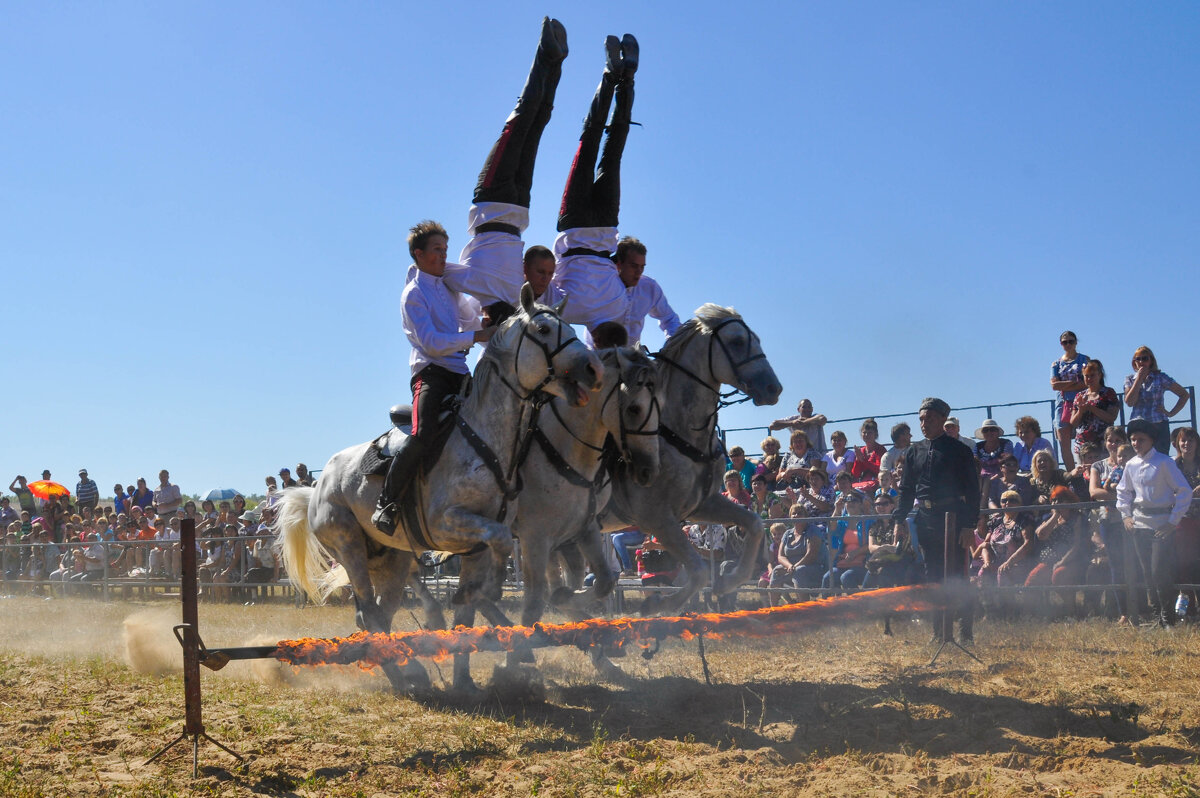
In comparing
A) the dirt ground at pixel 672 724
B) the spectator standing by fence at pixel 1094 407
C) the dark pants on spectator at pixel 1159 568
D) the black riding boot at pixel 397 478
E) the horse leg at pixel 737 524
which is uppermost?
the spectator standing by fence at pixel 1094 407

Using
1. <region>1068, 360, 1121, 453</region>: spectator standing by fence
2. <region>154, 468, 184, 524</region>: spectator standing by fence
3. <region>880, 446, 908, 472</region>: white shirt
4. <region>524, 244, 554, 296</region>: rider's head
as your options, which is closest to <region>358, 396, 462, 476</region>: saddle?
<region>524, 244, 554, 296</region>: rider's head

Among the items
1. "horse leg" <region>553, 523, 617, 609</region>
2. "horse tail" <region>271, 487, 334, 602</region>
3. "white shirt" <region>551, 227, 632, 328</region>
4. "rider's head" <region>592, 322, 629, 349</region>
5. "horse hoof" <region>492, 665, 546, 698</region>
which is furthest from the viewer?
"horse tail" <region>271, 487, 334, 602</region>

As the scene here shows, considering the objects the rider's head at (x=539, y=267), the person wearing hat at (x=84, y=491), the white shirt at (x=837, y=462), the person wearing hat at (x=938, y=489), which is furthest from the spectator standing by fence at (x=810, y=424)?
the person wearing hat at (x=84, y=491)

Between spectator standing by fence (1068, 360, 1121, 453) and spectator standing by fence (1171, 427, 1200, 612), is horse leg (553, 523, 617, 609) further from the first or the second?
spectator standing by fence (1068, 360, 1121, 453)

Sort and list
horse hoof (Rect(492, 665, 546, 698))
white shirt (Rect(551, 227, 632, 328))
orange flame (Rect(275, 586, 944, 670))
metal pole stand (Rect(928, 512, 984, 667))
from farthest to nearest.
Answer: white shirt (Rect(551, 227, 632, 328))
metal pole stand (Rect(928, 512, 984, 667))
horse hoof (Rect(492, 665, 546, 698))
orange flame (Rect(275, 586, 944, 670))

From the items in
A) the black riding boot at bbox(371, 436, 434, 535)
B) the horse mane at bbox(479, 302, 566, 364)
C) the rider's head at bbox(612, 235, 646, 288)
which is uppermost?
the rider's head at bbox(612, 235, 646, 288)

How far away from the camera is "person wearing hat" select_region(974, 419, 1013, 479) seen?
1104cm

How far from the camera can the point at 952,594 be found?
7.25 metres

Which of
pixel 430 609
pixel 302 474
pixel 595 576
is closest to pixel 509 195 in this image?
pixel 595 576

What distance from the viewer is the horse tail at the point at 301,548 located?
29.0 feet

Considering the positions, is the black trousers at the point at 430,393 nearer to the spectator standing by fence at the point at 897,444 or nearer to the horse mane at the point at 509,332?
the horse mane at the point at 509,332

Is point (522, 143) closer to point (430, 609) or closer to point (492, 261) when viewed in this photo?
point (492, 261)

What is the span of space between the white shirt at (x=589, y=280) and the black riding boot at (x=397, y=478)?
181cm

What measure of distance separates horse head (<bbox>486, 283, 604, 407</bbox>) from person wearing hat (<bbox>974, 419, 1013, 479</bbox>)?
6255 mm
